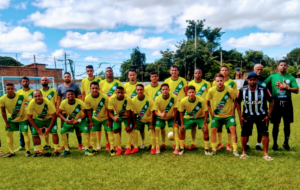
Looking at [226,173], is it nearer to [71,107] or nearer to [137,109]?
[137,109]

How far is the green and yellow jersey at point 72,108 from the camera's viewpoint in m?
5.42

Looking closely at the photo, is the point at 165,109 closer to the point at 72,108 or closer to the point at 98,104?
the point at 98,104

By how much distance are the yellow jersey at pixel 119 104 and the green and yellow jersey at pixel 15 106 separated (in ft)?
7.52

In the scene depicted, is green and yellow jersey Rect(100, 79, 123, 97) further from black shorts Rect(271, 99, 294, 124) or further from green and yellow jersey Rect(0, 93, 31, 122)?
black shorts Rect(271, 99, 294, 124)

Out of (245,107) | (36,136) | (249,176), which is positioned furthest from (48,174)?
(245,107)

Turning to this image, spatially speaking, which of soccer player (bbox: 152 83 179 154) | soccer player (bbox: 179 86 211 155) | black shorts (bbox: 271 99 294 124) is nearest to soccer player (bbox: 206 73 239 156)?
soccer player (bbox: 179 86 211 155)

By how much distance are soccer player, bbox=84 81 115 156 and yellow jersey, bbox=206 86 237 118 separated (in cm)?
254

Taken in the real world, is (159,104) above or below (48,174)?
above

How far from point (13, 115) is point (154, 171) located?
3.90 m

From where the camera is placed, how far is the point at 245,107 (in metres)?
4.71

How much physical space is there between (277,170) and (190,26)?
4560cm

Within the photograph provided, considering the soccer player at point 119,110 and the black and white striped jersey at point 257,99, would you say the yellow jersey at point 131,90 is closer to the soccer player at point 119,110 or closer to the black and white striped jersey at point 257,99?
the soccer player at point 119,110

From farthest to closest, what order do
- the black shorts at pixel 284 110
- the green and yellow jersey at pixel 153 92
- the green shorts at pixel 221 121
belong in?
the green and yellow jersey at pixel 153 92 → the black shorts at pixel 284 110 → the green shorts at pixel 221 121

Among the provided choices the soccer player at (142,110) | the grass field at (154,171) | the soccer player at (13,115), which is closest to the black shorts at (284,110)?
the grass field at (154,171)
